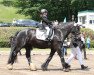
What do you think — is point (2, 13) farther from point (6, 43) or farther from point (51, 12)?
point (6, 43)

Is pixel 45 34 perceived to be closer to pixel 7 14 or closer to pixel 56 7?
pixel 56 7

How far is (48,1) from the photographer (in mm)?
66438

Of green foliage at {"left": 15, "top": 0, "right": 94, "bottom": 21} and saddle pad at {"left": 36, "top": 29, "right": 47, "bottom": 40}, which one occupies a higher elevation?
saddle pad at {"left": 36, "top": 29, "right": 47, "bottom": 40}

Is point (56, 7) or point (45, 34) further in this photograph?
point (56, 7)

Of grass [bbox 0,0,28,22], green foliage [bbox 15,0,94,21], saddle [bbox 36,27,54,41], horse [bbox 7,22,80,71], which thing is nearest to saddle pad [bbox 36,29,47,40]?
saddle [bbox 36,27,54,41]

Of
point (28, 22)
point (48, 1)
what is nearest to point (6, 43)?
point (28, 22)

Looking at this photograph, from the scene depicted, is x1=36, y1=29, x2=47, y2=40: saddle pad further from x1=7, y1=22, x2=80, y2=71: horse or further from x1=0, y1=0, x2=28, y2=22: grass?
x1=0, y1=0, x2=28, y2=22: grass

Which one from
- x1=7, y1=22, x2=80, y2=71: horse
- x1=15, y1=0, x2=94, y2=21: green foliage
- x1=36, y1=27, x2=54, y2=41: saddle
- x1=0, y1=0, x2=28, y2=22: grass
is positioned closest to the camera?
x1=36, y1=27, x2=54, y2=41: saddle

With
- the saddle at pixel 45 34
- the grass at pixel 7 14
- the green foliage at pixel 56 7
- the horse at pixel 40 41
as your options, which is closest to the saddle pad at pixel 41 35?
the saddle at pixel 45 34

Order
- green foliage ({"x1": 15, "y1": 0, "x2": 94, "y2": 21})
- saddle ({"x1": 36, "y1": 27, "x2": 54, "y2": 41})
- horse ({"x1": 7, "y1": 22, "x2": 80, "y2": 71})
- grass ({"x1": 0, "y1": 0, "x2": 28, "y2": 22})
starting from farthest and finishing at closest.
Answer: grass ({"x1": 0, "y1": 0, "x2": 28, "y2": 22}) < green foliage ({"x1": 15, "y1": 0, "x2": 94, "y2": 21}) < horse ({"x1": 7, "y1": 22, "x2": 80, "y2": 71}) < saddle ({"x1": 36, "y1": 27, "x2": 54, "y2": 41})

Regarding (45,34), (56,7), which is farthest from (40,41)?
(56,7)

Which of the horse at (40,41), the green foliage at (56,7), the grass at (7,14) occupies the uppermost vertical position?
the horse at (40,41)

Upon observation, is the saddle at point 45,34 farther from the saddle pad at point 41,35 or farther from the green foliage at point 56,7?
the green foliage at point 56,7

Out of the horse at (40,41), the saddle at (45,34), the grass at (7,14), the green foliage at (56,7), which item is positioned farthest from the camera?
the grass at (7,14)
